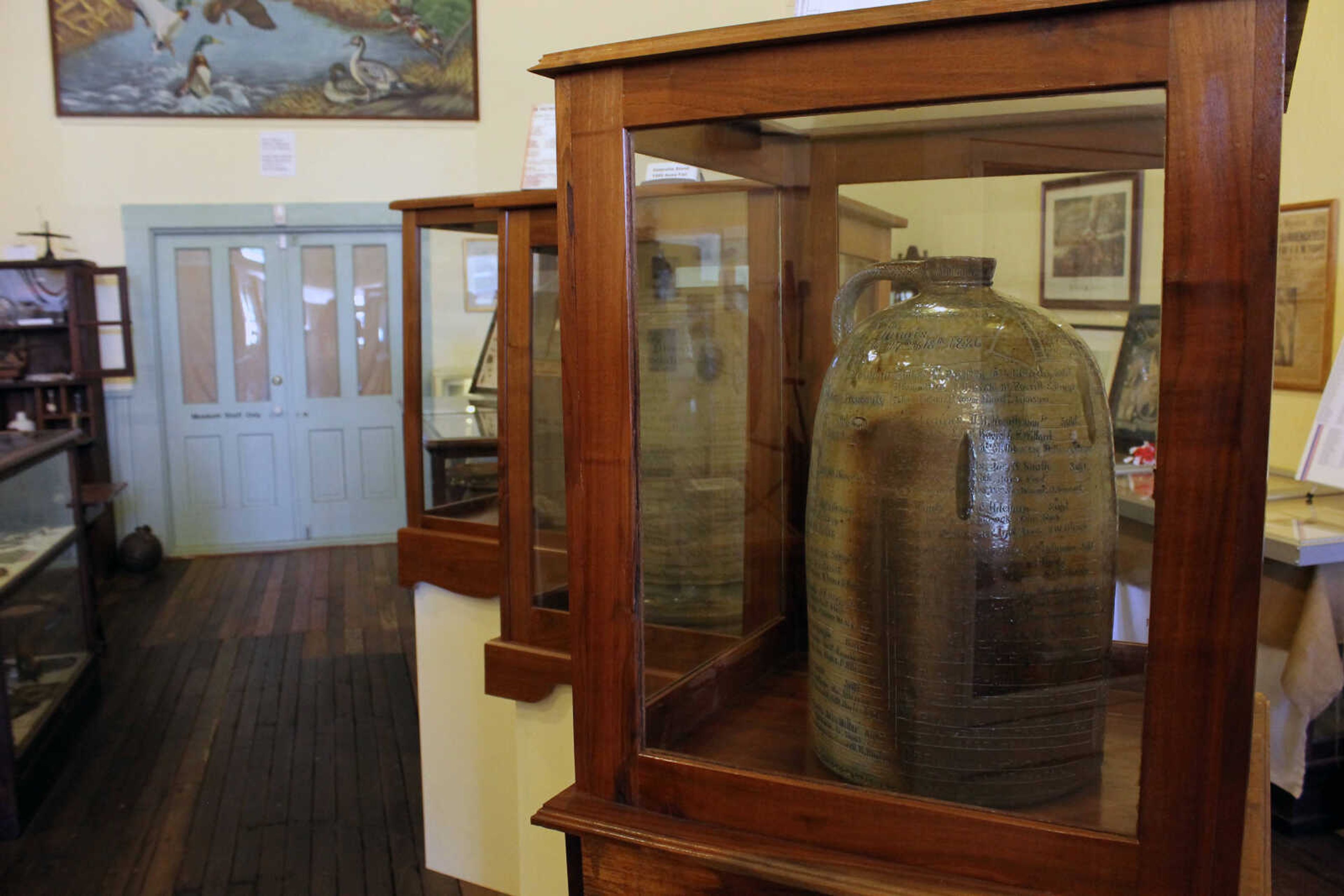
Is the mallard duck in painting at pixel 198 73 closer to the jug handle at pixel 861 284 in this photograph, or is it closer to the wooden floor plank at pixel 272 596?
the wooden floor plank at pixel 272 596

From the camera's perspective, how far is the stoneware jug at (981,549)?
72 cm

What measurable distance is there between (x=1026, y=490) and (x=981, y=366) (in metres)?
0.09

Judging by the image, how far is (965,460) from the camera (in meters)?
0.71

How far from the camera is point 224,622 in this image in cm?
533

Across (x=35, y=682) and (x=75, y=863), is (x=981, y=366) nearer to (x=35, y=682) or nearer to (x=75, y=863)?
(x=75, y=863)

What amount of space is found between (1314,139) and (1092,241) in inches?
112

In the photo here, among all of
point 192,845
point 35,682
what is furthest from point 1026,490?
point 35,682

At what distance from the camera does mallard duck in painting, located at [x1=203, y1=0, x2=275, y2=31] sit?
21.8 ft

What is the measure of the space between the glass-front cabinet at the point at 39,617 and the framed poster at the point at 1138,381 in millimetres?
3177

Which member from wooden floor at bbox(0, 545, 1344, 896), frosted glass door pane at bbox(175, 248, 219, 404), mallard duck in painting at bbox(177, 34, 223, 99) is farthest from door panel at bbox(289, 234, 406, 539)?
wooden floor at bbox(0, 545, 1344, 896)

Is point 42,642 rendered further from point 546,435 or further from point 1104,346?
point 1104,346

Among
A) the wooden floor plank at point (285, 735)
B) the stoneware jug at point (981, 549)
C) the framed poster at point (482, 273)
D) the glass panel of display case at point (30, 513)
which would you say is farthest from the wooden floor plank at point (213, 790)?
the stoneware jug at point (981, 549)

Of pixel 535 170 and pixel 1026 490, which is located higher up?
pixel 535 170

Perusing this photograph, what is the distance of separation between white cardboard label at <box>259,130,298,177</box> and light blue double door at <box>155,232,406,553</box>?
1.35 ft
